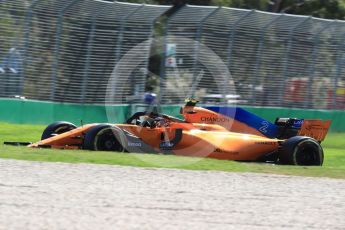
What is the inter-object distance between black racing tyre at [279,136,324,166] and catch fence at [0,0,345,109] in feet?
25.8

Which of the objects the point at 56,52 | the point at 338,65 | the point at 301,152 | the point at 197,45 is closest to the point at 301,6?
the point at 338,65

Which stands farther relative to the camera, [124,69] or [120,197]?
[124,69]

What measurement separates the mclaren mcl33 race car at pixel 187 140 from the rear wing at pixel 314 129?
46 cm

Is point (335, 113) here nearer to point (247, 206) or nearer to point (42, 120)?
point (42, 120)

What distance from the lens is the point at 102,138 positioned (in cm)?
1358

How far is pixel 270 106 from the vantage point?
2434 cm

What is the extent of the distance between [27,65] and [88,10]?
7.48 ft

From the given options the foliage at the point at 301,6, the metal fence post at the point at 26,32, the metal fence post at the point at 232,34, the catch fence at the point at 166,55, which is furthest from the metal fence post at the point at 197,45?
the foliage at the point at 301,6

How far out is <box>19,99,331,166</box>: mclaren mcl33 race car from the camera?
44.9 ft

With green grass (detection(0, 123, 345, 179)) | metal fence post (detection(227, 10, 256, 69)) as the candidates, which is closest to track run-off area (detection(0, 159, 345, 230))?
green grass (detection(0, 123, 345, 179))

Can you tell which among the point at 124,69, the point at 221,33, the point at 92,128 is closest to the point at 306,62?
the point at 221,33

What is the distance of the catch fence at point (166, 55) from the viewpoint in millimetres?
19953

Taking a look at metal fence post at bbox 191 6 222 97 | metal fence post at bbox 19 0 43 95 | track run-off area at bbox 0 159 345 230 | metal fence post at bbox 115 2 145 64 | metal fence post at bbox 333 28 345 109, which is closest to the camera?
track run-off area at bbox 0 159 345 230

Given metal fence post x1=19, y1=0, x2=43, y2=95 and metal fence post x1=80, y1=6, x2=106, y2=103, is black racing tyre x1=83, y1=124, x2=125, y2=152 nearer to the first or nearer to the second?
metal fence post x1=19, y1=0, x2=43, y2=95
